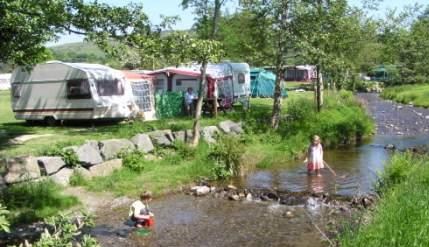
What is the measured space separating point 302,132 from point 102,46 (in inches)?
683

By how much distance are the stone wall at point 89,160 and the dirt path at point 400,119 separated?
15.6m

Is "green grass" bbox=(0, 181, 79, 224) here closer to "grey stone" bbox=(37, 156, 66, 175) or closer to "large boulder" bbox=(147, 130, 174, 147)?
"grey stone" bbox=(37, 156, 66, 175)

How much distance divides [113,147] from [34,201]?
474 centimetres

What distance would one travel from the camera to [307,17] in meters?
27.4

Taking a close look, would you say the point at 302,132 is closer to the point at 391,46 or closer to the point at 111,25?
the point at 111,25

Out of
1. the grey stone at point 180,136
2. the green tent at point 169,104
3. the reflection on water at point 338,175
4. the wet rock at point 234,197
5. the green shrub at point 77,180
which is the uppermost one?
the green tent at point 169,104

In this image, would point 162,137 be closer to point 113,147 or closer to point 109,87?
point 113,147

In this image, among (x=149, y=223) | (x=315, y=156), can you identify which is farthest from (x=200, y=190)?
(x=315, y=156)

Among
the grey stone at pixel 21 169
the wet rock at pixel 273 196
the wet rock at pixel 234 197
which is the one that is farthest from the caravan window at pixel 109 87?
the wet rock at pixel 273 196

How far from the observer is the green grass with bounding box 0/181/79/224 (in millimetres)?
15062

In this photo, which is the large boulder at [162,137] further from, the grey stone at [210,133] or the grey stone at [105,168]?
the grey stone at [105,168]

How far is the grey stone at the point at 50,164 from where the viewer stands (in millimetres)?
17297

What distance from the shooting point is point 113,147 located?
793 inches

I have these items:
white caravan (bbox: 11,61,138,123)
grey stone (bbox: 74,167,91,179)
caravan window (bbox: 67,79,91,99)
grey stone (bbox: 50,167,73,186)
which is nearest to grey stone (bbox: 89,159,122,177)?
grey stone (bbox: 74,167,91,179)
